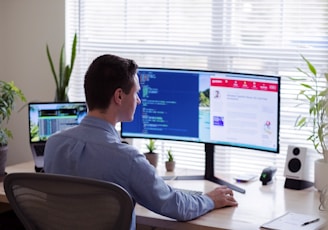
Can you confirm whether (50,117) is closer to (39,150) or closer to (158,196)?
(39,150)

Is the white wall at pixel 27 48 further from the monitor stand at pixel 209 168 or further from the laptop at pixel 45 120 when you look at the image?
the monitor stand at pixel 209 168

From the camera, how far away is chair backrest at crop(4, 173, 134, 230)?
2158 millimetres

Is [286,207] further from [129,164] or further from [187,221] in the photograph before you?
[129,164]

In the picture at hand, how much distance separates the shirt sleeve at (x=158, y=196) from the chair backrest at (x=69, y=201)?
202 millimetres

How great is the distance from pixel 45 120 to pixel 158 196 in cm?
107

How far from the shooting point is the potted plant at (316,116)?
300 centimetres

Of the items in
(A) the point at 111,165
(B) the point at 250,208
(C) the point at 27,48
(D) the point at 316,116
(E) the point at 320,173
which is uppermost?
(C) the point at 27,48

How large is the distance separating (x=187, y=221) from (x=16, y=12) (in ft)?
6.92

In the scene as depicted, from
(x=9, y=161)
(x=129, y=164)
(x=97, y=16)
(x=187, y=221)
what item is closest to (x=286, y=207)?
(x=187, y=221)

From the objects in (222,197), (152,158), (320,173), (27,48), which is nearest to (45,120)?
(152,158)

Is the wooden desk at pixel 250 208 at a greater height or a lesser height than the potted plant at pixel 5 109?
lesser

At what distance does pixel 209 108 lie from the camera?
10.2 ft

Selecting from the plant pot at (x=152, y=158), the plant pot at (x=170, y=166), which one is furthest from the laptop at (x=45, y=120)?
the plant pot at (x=170, y=166)

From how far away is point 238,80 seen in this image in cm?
302
